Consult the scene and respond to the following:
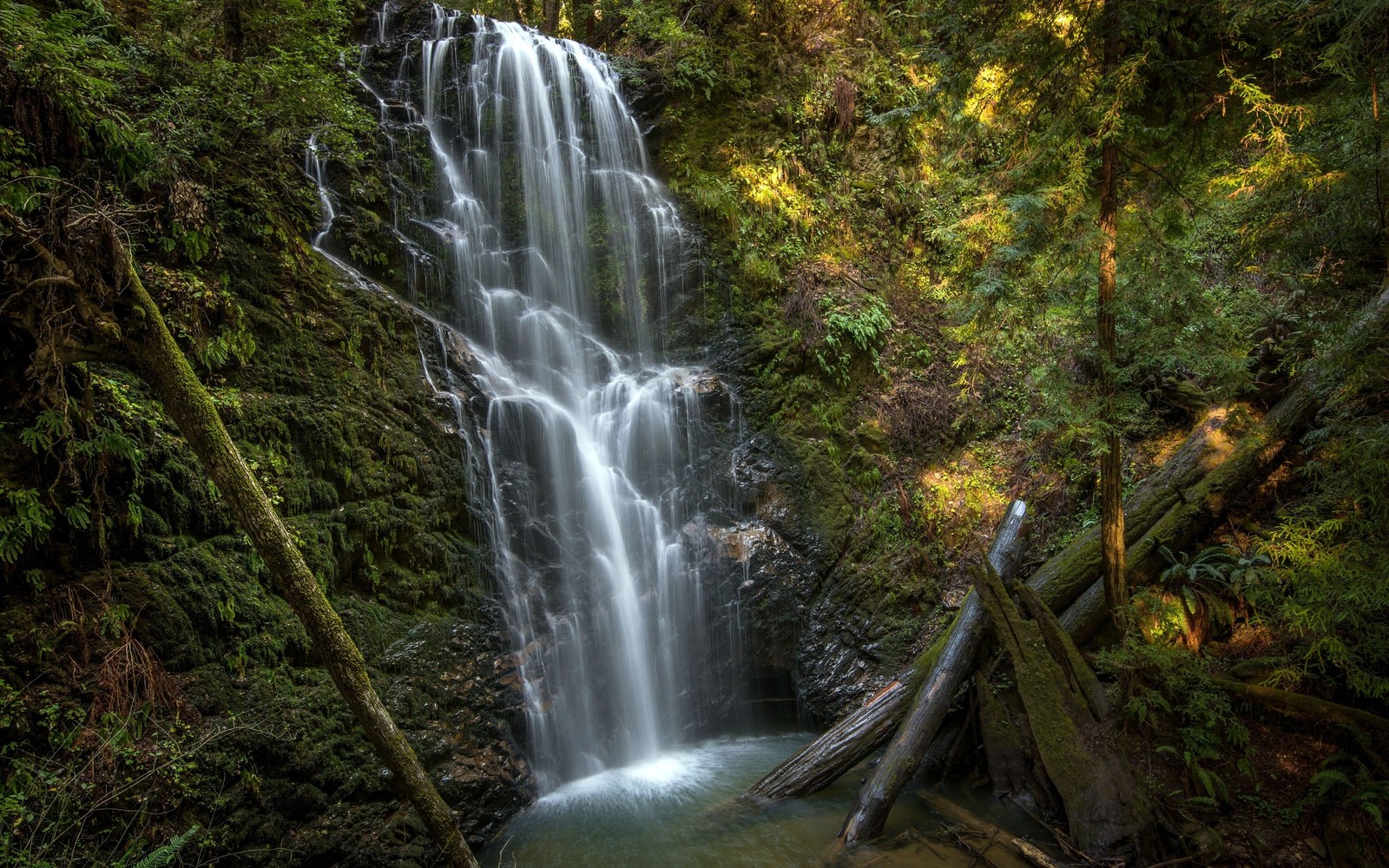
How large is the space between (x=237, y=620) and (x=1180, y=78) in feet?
26.2

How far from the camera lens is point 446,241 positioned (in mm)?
9359

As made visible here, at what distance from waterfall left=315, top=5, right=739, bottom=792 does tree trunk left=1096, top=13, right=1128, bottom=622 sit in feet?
13.9

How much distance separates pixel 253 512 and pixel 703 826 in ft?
14.5

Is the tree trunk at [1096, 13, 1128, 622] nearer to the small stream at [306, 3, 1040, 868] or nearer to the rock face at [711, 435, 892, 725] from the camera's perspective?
the small stream at [306, 3, 1040, 868]

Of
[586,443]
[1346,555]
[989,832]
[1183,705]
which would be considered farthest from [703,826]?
[1346,555]

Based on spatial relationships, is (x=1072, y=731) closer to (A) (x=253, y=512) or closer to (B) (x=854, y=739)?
(B) (x=854, y=739)

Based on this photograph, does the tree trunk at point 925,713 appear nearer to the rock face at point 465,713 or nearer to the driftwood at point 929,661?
the driftwood at point 929,661

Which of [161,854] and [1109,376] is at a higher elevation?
[1109,376]

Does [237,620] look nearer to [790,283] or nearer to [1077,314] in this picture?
[1077,314]

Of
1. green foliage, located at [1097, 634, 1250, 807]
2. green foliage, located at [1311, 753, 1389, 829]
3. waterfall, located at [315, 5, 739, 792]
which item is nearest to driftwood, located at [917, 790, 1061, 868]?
green foliage, located at [1097, 634, 1250, 807]

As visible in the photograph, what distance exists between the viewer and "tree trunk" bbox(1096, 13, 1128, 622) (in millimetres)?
4715

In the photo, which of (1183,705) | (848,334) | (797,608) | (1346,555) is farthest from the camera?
(848,334)

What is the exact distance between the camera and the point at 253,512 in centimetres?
393

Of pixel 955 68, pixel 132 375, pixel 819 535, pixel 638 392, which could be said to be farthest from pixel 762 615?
pixel 132 375
